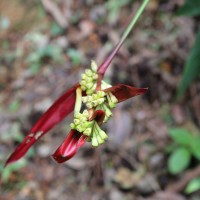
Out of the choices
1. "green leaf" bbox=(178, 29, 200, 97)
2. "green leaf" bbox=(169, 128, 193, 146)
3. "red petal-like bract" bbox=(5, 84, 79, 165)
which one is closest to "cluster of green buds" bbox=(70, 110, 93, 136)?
"red petal-like bract" bbox=(5, 84, 79, 165)

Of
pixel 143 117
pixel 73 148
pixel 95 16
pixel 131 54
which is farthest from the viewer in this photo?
pixel 95 16

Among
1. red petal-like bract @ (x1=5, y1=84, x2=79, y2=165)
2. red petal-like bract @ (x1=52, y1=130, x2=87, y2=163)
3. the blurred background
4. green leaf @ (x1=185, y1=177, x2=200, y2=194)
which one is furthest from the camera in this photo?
the blurred background

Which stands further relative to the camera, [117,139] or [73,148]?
[117,139]

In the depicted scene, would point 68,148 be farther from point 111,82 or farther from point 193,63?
point 111,82

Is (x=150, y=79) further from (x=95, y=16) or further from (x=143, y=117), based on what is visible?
(x=95, y=16)

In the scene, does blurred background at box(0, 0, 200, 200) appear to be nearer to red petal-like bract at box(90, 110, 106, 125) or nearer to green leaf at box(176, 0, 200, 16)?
green leaf at box(176, 0, 200, 16)

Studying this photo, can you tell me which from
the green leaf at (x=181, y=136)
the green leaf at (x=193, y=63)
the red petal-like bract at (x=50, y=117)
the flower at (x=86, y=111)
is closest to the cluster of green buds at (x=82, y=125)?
the flower at (x=86, y=111)

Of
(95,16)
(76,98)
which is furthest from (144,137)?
(76,98)

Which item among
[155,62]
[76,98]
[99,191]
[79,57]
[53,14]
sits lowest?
[99,191]
